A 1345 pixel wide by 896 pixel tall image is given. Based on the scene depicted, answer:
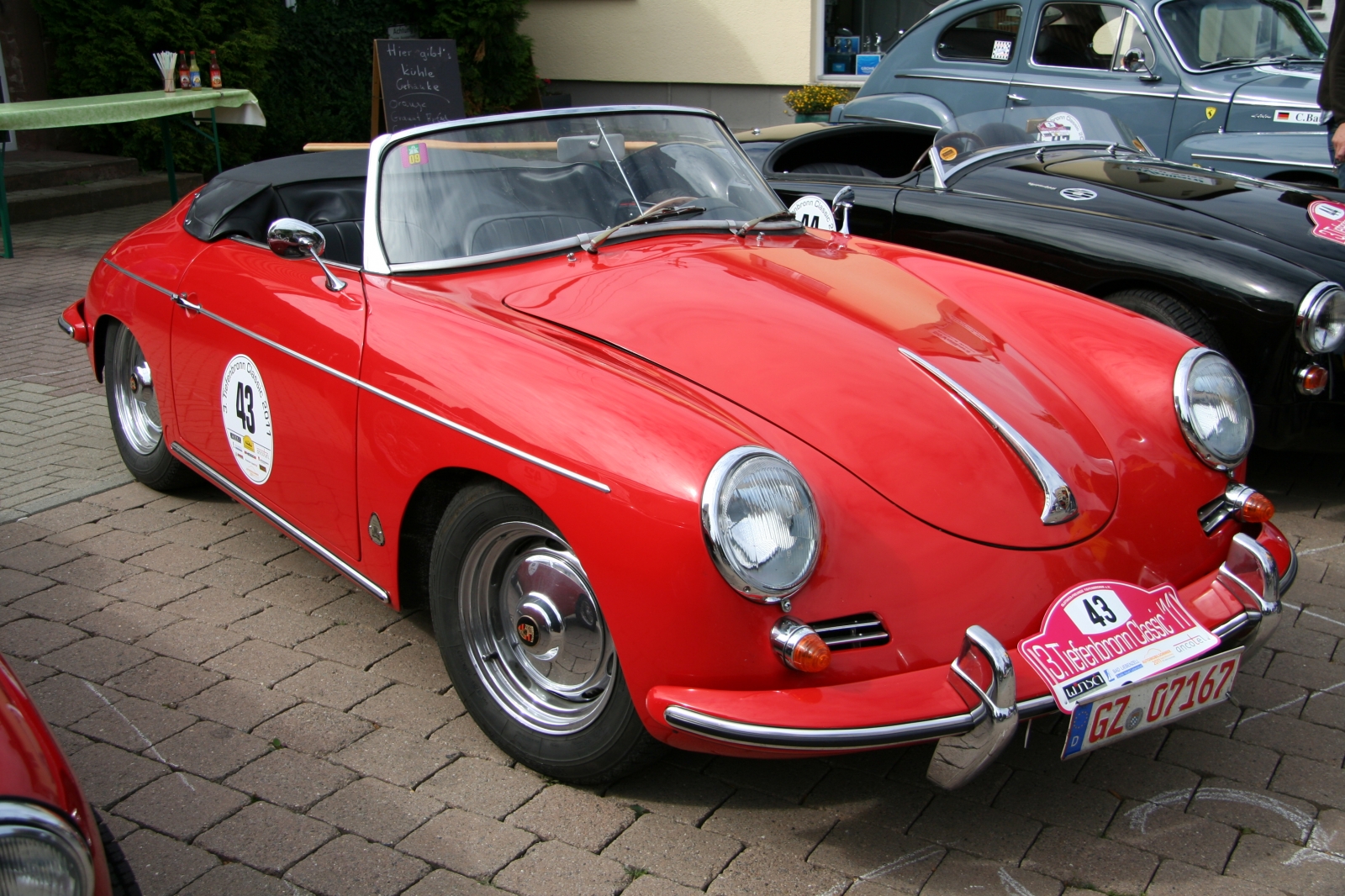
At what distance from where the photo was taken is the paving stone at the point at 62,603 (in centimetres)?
334

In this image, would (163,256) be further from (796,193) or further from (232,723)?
(796,193)

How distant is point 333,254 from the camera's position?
12.8 feet

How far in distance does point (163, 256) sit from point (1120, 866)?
3.38 m

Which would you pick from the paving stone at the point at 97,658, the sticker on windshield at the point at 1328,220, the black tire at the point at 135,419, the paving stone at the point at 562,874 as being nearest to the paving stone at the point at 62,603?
the paving stone at the point at 97,658

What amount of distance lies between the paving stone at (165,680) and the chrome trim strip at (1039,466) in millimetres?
2043

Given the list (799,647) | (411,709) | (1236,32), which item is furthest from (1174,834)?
(1236,32)

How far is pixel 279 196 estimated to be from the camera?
3945 mm

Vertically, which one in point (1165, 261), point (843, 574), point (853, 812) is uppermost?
point (1165, 261)

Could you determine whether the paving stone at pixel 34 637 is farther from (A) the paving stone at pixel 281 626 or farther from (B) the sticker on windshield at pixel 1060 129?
(B) the sticker on windshield at pixel 1060 129

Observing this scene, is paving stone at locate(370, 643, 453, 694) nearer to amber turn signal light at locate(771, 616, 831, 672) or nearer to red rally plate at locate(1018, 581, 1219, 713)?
amber turn signal light at locate(771, 616, 831, 672)

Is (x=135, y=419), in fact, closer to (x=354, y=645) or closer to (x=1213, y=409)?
(x=354, y=645)

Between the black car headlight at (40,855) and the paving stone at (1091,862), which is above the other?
the black car headlight at (40,855)

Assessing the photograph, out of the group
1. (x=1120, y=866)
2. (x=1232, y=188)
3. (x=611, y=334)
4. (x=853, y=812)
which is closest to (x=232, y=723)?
(x=611, y=334)

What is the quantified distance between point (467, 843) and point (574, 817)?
0.76 feet
